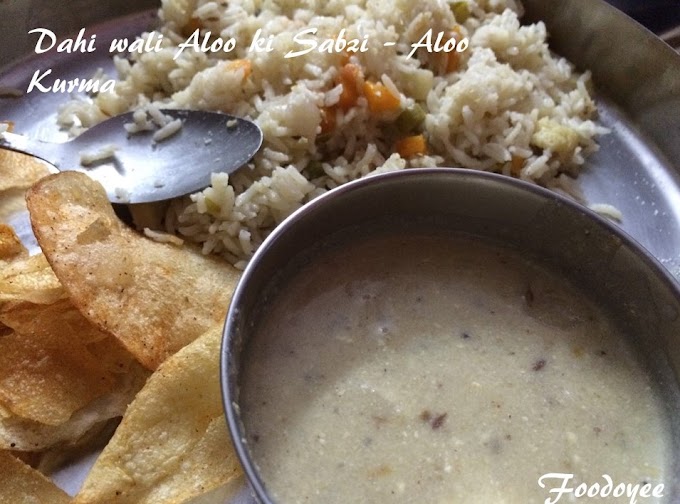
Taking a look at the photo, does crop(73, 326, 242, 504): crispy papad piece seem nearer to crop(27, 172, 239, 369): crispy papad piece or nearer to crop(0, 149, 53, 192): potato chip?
crop(27, 172, 239, 369): crispy papad piece

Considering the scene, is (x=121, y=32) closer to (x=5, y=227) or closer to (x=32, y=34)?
(x=32, y=34)

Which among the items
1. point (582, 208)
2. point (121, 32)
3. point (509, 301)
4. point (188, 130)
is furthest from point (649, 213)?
point (121, 32)

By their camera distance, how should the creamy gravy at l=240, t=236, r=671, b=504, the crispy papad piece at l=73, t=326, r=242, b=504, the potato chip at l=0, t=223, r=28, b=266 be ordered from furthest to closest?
the potato chip at l=0, t=223, r=28, b=266 < the crispy papad piece at l=73, t=326, r=242, b=504 < the creamy gravy at l=240, t=236, r=671, b=504

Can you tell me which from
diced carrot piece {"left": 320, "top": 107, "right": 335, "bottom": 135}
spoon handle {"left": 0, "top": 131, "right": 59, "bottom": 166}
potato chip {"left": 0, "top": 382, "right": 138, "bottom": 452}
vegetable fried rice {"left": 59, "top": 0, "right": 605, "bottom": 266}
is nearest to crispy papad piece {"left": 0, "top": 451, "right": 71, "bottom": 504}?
potato chip {"left": 0, "top": 382, "right": 138, "bottom": 452}

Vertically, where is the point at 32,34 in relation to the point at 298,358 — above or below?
below

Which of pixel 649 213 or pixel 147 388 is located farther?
pixel 649 213

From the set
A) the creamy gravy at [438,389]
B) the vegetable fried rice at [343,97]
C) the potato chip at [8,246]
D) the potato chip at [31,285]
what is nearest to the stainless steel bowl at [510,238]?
the creamy gravy at [438,389]
